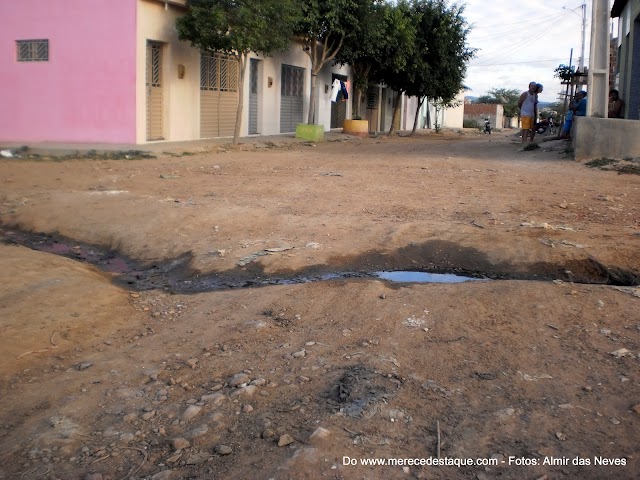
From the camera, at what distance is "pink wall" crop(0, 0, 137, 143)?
15812 mm

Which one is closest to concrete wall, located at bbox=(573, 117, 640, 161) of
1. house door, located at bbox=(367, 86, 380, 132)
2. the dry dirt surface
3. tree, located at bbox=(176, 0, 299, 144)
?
the dry dirt surface

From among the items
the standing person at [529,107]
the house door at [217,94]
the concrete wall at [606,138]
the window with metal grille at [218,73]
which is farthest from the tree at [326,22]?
the concrete wall at [606,138]

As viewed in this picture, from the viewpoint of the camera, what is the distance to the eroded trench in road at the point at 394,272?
5.64 m

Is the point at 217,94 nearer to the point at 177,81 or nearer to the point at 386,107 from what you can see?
the point at 177,81

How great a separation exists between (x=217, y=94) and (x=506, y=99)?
2354 inches

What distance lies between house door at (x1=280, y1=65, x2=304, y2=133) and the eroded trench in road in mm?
18968

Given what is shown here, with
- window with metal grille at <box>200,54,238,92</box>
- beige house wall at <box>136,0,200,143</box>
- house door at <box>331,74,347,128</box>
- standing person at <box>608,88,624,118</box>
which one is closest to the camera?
standing person at <box>608,88,624,118</box>

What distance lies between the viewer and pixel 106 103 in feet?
52.9

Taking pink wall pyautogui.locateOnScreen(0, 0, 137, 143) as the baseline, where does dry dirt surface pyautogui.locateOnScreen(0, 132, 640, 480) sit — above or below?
below

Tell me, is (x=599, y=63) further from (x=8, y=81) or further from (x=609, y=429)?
(x=8, y=81)

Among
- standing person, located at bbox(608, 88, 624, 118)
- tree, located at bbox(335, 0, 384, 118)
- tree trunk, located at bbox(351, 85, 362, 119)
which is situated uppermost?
tree, located at bbox(335, 0, 384, 118)

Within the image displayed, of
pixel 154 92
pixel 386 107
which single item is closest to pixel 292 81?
pixel 154 92

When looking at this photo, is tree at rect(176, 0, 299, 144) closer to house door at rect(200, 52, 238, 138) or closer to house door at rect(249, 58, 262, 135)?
house door at rect(200, 52, 238, 138)

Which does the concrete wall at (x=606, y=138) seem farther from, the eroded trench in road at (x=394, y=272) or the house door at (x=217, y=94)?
the house door at (x=217, y=94)
